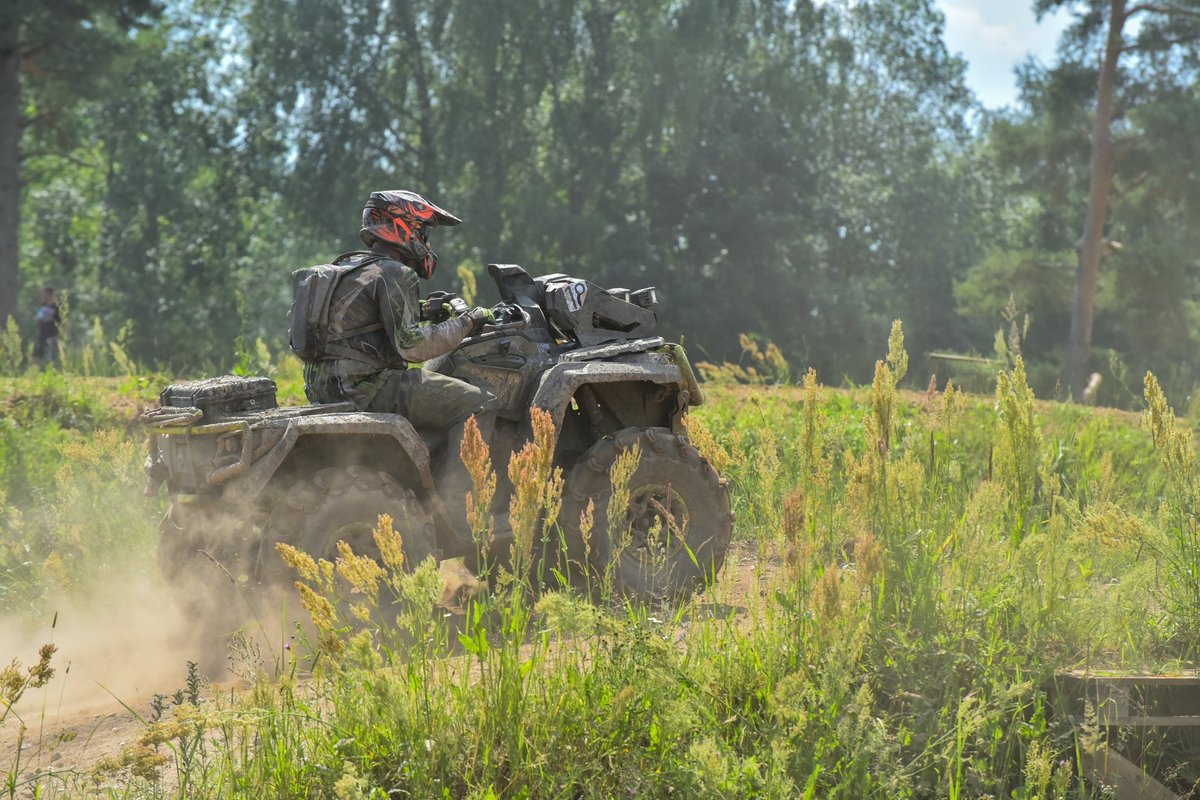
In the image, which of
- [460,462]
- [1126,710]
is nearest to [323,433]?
[460,462]

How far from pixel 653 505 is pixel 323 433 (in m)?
1.86

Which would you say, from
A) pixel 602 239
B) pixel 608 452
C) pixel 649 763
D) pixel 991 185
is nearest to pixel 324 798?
pixel 649 763

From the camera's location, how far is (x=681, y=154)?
30.2 meters

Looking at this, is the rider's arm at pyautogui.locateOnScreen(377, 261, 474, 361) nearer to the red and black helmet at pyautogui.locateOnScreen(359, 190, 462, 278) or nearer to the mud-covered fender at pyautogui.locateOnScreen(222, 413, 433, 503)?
the red and black helmet at pyautogui.locateOnScreen(359, 190, 462, 278)

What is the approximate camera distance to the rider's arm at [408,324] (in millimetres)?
6234

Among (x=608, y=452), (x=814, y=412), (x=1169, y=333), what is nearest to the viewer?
(x=814, y=412)

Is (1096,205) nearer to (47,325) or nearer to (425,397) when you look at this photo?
(47,325)

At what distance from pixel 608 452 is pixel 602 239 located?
946 inches

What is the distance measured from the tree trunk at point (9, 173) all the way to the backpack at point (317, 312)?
1620 centimetres

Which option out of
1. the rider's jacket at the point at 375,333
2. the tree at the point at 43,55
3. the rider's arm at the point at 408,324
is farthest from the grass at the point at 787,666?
the tree at the point at 43,55

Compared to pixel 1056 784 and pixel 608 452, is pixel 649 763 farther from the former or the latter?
pixel 608 452

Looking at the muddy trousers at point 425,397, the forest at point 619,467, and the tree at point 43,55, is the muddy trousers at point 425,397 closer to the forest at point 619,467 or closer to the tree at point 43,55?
the forest at point 619,467

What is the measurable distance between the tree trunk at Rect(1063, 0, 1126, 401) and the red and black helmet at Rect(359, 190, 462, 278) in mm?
17474

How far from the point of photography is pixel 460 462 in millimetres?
6578
